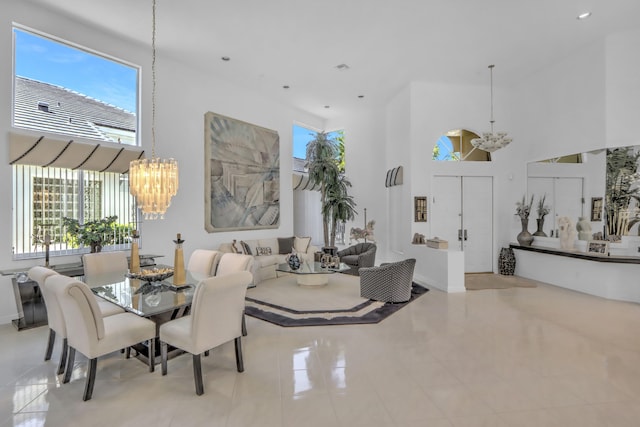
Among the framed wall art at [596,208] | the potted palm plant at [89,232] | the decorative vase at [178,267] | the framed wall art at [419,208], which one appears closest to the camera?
the decorative vase at [178,267]

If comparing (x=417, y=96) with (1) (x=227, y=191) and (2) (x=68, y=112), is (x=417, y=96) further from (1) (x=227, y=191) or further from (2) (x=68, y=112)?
(2) (x=68, y=112)

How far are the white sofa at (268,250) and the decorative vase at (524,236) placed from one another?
14.8ft

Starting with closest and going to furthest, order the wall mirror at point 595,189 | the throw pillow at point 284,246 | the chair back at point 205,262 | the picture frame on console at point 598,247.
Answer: the chair back at point 205,262 → the wall mirror at point 595,189 → the picture frame on console at point 598,247 → the throw pillow at point 284,246

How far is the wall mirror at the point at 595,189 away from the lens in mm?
5289

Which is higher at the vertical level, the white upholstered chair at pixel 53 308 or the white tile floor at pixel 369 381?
the white upholstered chair at pixel 53 308

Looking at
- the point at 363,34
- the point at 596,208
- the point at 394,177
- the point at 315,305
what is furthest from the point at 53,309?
the point at 596,208

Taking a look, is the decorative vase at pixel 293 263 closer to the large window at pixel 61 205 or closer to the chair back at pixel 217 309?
the large window at pixel 61 205

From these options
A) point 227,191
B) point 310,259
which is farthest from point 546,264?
point 227,191

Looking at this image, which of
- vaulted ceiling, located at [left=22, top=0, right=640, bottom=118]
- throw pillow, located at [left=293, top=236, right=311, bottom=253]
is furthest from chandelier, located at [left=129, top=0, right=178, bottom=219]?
throw pillow, located at [left=293, top=236, right=311, bottom=253]

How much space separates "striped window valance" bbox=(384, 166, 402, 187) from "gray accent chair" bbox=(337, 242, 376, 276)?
160 cm

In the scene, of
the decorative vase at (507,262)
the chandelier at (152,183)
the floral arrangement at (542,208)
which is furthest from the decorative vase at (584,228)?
the chandelier at (152,183)

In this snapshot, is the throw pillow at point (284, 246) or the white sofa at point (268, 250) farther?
the throw pillow at point (284, 246)

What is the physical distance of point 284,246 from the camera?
7.67m

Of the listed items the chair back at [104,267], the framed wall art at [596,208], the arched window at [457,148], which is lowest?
the chair back at [104,267]
